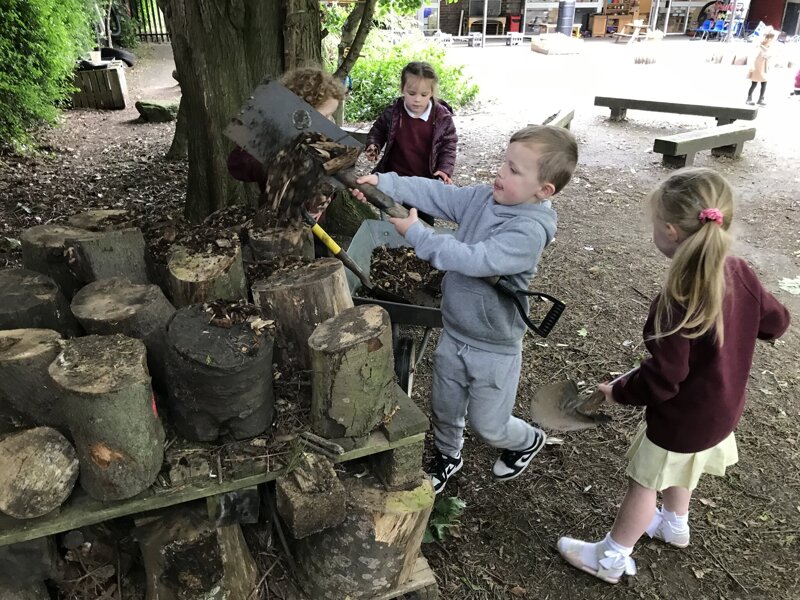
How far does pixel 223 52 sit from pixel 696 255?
324 cm

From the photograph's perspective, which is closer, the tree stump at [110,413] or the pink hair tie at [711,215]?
the tree stump at [110,413]

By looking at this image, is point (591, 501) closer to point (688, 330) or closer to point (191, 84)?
point (688, 330)

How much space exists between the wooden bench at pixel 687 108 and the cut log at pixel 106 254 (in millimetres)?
8663

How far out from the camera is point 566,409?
8.69ft

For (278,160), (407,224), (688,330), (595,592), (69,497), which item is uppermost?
(278,160)

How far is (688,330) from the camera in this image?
1949mm

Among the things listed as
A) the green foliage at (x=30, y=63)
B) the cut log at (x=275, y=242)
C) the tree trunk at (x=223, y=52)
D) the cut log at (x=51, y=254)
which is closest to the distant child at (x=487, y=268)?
the cut log at (x=275, y=242)

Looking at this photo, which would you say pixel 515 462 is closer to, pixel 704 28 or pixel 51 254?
pixel 51 254

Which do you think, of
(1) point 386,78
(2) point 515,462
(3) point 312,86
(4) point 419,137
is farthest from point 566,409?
(1) point 386,78

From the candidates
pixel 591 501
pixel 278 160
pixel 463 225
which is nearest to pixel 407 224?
pixel 463 225

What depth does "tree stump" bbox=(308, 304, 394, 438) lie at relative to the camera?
189 centimetres

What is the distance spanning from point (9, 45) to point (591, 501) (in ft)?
27.8

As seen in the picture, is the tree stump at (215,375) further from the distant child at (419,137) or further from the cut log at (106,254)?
the distant child at (419,137)

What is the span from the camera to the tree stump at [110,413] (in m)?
1.63
